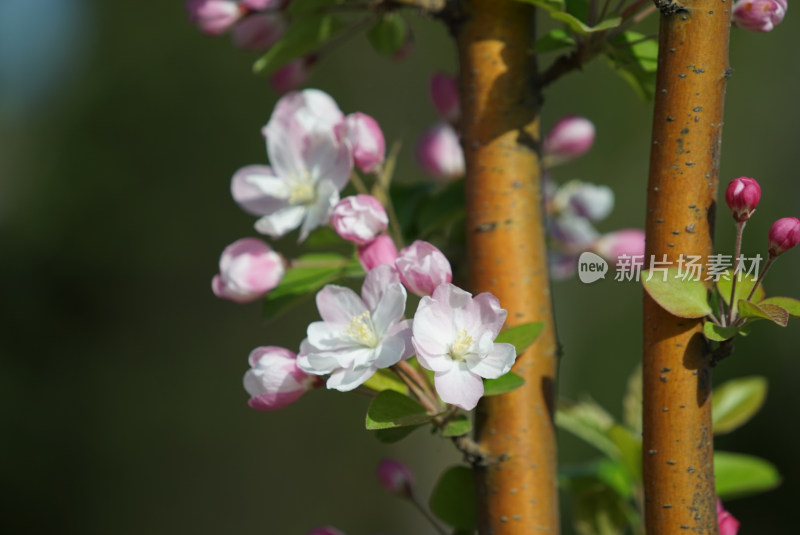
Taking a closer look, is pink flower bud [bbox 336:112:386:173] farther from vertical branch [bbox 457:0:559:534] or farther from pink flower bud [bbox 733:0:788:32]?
pink flower bud [bbox 733:0:788:32]

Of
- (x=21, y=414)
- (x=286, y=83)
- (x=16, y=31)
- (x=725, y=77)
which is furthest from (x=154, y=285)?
(x=725, y=77)

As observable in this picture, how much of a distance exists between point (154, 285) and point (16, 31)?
123 cm

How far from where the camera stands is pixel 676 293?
406mm

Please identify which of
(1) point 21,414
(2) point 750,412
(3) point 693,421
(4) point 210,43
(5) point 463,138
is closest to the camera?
(3) point 693,421

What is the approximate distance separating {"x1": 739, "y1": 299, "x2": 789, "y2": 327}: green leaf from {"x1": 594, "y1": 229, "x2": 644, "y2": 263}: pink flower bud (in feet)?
1.08

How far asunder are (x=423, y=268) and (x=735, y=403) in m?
0.43

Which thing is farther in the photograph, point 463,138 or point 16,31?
point 16,31

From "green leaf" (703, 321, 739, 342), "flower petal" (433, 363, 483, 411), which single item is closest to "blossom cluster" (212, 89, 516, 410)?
"flower petal" (433, 363, 483, 411)

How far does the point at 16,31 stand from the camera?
3.17 meters

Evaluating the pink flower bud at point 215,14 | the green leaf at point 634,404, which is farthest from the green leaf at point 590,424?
the pink flower bud at point 215,14

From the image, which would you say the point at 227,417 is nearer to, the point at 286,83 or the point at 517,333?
the point at 286,83

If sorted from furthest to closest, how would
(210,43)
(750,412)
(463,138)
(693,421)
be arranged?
1. (210,43)
2. (750,412)
3. (463,138)
4. (693,421)

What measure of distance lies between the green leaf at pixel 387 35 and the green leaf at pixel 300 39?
2.7 inches

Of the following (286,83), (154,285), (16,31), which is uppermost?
(16,31)
